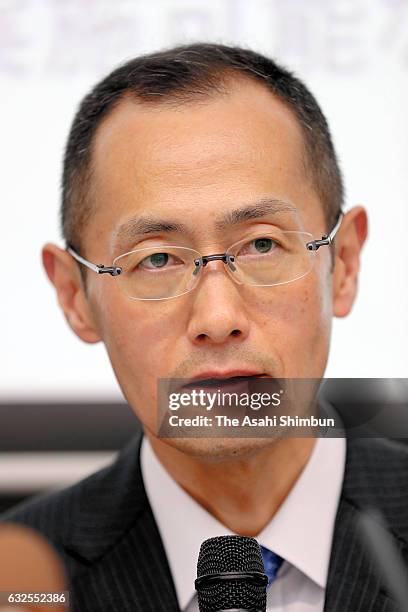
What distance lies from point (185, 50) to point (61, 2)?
30cm

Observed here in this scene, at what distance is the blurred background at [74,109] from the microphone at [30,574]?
10cm

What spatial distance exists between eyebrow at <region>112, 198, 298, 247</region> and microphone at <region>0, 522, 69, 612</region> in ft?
1.52

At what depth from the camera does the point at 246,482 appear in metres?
1.16

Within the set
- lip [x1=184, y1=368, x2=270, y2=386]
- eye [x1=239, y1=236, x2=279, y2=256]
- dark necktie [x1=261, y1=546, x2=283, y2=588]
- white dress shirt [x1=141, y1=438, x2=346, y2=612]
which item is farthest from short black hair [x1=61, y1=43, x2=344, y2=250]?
dark necktie [x1=261, y1=546, x2=283, y2=588]

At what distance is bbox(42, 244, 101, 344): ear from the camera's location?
1.25 m

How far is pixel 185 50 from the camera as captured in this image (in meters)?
1.23

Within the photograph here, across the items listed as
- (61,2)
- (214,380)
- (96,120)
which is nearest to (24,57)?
(61,2)

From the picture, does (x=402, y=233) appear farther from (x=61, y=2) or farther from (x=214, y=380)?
(x=61, y=2)

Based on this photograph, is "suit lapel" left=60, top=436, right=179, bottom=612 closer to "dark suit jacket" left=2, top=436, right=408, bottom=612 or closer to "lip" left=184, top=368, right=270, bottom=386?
"dark suit jacket" left=2, top=436, right=408, bottom=612

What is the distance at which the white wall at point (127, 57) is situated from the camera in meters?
1.31

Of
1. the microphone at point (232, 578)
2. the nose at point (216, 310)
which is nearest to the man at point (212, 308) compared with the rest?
the nose at point (216, 310)

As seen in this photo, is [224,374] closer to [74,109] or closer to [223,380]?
[223,380]

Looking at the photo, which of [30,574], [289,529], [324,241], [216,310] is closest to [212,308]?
[216,310]

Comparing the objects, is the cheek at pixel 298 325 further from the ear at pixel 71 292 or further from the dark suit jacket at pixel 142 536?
the ear at pixel 71 292
